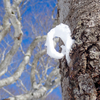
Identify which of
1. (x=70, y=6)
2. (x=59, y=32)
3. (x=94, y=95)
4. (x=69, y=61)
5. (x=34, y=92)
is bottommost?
(x=94, y=95)

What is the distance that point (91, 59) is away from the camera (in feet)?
1.03

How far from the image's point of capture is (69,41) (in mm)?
356

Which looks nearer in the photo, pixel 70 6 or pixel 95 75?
pixel 95 75

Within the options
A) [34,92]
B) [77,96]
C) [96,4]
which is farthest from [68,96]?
[34,92]

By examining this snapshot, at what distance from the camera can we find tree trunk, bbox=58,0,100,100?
300 millimetres

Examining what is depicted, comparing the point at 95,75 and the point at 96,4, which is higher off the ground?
the point at 96,4

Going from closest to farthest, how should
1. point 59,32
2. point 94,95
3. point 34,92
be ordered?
point 94,95, point 59,32, point 34,92

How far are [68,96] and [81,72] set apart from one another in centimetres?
10

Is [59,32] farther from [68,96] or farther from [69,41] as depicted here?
[68,96]

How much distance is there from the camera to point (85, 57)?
0.32 meters

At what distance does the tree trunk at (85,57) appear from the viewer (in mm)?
300

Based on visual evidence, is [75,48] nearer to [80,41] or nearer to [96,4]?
[80,41]

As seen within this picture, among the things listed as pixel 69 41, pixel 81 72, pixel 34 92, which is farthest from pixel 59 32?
pixel 34 92

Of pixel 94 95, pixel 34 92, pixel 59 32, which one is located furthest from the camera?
pixel 34 92
